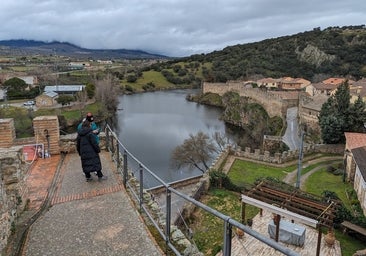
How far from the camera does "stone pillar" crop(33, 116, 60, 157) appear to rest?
8.55m

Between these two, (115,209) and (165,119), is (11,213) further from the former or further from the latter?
(165,119)

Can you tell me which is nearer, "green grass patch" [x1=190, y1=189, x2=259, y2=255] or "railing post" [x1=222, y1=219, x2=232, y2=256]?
"railing post" [x1=222, y1=219, x2=232, y2=256]

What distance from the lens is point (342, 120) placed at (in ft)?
86.2

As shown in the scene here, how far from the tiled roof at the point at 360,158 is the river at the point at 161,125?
12.1 meters

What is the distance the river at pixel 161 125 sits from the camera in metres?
27.7

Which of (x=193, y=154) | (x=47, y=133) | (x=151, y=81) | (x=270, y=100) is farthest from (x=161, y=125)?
(x=151, y=81)

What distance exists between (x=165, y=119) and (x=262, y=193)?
34.4 meters

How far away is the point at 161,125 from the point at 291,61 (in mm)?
53493

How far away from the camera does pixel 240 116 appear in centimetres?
4750

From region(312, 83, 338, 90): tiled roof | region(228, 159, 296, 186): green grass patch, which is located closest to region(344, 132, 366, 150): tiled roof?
region(228, 159, 296, 186): green grass patch

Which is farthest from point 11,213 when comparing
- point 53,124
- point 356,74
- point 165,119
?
point 356,74

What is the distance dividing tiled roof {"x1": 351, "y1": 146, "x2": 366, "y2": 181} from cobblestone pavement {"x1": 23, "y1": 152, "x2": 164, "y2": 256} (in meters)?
13.1

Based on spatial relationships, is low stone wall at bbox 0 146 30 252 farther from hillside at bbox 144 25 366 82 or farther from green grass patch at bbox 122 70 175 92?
hillside at bbox 144 25 366 82

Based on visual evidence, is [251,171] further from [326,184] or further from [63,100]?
[63,100]
